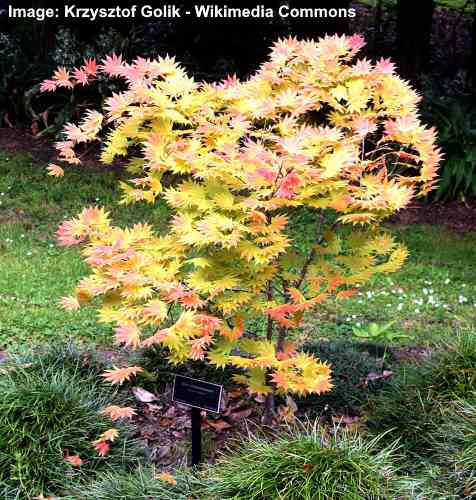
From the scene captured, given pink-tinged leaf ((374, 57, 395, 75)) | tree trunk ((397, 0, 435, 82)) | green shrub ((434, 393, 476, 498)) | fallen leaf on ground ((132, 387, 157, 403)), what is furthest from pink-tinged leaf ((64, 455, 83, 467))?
tree trunk ((397, 0, 435, 82))

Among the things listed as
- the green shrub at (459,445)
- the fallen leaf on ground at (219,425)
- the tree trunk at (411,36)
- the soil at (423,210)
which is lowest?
the soil at (423,210)

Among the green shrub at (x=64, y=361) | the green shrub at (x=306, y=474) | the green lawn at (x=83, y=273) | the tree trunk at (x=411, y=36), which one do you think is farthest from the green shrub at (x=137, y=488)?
the tree trunk at (x=411, y=36)

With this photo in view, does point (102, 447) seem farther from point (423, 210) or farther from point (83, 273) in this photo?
point (423, 210)

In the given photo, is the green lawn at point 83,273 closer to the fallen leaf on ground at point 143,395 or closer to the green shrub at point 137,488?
the fallen leaf on ground at point 143,395

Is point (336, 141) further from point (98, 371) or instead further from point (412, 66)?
point (412, 66)

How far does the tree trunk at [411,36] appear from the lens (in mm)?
9961

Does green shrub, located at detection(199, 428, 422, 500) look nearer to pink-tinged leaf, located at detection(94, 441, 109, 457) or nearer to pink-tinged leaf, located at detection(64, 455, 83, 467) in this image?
pink-tinged leaf, located at detection(94, 441, 109, 457)

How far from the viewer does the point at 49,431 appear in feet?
12.1

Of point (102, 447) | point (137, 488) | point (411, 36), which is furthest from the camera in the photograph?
point (411, 36)

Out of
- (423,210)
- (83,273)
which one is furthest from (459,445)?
(423,210)

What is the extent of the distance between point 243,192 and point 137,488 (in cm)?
138

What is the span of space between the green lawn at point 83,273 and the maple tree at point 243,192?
1.74 m

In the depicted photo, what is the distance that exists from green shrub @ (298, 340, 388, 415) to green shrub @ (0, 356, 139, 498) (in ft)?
3.64

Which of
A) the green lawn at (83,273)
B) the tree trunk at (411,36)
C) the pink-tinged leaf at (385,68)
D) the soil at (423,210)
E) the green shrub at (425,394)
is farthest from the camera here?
the tree trunk at (411,36)
